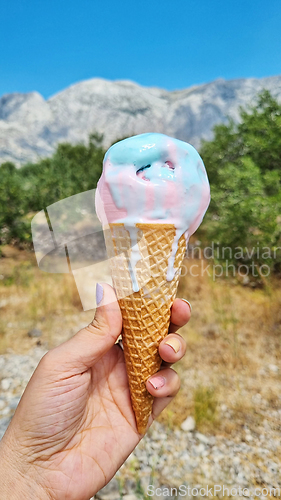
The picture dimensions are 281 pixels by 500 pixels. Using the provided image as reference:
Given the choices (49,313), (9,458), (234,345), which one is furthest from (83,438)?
(49,313)

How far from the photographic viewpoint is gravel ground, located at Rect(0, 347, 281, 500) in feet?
7.49

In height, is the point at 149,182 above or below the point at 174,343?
above

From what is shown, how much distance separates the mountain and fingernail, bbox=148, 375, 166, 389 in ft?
224

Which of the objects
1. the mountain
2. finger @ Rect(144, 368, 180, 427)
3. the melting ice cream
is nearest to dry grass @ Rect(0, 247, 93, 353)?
finger @ Rect(144, 368, 180, 427)

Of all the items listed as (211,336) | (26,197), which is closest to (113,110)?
(26,197)

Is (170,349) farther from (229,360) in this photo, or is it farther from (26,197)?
(26,197)

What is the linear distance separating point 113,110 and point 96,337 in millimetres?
85566

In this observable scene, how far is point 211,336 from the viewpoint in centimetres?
420

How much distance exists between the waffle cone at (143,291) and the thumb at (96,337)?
0.06 m

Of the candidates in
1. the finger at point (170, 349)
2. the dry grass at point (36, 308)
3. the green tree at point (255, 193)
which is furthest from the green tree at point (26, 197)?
the finger at point (170, 349)

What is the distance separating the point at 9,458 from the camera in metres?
1.33

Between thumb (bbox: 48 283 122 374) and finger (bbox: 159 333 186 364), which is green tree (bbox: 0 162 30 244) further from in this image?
finger (bbox: 159 333 186 364)

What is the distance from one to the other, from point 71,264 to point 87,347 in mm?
867

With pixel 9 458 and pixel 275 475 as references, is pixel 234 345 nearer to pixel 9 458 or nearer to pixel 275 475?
pixel 275 475
